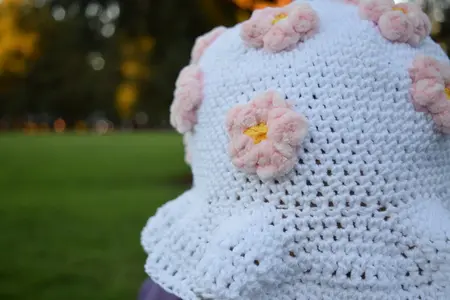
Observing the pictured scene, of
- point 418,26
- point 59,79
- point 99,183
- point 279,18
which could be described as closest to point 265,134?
point 279,18

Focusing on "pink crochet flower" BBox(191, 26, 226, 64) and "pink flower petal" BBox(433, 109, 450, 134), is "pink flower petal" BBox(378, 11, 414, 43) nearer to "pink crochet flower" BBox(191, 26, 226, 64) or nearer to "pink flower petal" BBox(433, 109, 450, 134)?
"pink flower petal" BBox(433, 109, 450, 134)

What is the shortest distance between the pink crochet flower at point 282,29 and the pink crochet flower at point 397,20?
11cm

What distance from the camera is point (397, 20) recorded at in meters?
1.08

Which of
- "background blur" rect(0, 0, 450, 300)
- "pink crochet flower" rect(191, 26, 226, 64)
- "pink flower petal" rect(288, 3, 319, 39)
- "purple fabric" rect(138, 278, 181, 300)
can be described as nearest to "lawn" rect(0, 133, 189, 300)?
"background blur" rect(0, 0, 450, 300)

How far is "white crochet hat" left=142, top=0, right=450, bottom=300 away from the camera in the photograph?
99cm

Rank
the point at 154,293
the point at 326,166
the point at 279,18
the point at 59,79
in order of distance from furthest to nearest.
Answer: the point at 59,79 < the point at 154,293 < the point at 279,18 < the point at 326,166

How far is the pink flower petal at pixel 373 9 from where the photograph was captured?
43.0 inches

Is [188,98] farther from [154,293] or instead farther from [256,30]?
[154,293]

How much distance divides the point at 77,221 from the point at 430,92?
4213mm

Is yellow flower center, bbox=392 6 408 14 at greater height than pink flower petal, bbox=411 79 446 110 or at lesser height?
greater

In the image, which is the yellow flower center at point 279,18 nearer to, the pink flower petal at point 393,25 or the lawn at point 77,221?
the pink flower petal at point 393,25

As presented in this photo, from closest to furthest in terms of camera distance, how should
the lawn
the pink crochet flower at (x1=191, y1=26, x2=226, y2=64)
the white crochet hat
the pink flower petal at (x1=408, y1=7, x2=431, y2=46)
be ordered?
1. the white crochet hat
2. the pink flower petal at (x1=408, y1=7, x2=431, y2=46)
3. the pink crochet flower at (x1=191, y1=26, x2=226, y2=64)
4. the lawn

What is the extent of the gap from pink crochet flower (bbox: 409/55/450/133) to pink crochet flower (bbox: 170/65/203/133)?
398mm

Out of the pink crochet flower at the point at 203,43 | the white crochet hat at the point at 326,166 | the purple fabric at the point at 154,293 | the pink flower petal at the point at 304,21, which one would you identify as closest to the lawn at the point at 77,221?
the purple fabric at the point at 154,293
